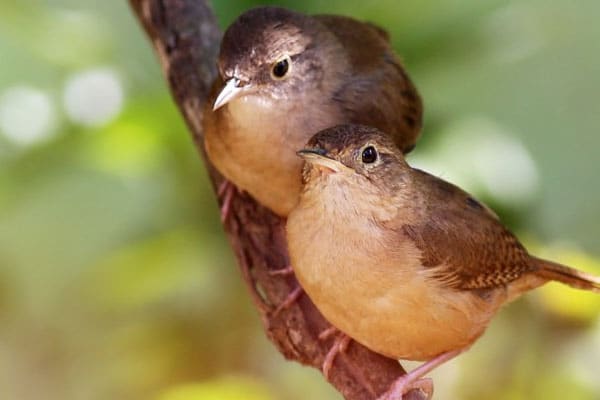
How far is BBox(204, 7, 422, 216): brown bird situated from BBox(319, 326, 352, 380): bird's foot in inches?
14.5

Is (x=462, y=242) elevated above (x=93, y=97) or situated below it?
below

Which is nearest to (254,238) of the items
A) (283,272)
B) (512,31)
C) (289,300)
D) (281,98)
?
(283,272)

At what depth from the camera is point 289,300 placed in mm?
2789

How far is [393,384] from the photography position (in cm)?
259

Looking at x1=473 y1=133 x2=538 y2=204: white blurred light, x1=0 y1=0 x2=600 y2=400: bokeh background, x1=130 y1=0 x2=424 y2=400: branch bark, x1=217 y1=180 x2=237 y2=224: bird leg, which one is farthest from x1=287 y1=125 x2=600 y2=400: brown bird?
x1=473 y1=133 x2=538 y2=204: white blurred light

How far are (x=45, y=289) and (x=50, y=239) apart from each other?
1.32 ft

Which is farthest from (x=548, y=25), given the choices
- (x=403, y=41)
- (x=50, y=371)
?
(x=50, y=371)

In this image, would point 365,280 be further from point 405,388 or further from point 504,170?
point 504,170

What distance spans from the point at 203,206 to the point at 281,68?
1261 millimetres

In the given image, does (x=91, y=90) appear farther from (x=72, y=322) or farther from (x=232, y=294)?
(x=72, y=322)

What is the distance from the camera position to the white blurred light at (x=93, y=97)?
148 inches

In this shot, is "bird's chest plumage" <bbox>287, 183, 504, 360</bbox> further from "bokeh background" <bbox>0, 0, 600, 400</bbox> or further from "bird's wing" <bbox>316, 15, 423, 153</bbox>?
"bokeh background" <bbox>0, 0, 600, 400</bbox>

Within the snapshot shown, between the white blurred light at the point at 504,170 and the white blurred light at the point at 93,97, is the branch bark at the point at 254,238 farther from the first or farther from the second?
the white blurred light at the point at 504,170

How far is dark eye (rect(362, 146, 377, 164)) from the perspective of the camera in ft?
7.97
